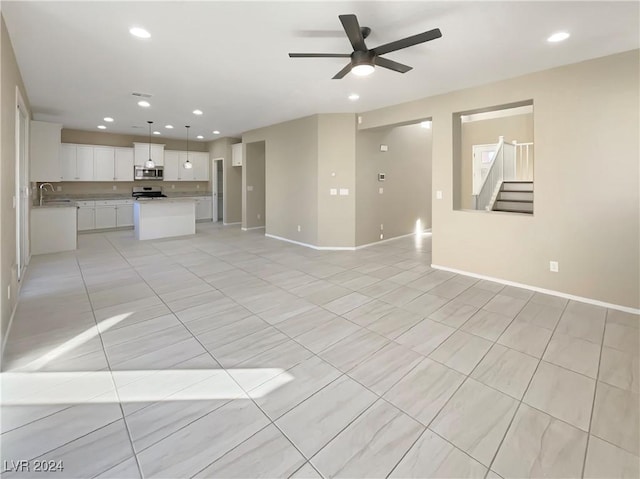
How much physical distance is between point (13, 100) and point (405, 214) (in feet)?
22.8

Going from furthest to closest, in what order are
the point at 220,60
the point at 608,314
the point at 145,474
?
the point at 220,60
the point at 608,314
the point at 145,474

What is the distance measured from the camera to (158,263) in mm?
5453

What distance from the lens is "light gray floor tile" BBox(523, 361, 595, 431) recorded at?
73.3 inches

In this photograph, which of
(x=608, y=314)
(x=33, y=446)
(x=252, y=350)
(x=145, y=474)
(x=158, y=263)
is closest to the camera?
(x=145, y=474)

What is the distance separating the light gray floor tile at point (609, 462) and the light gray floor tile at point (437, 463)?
527 millimetres

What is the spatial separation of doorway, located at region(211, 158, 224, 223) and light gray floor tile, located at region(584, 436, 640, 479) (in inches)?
423

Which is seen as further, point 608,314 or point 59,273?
point 59,273

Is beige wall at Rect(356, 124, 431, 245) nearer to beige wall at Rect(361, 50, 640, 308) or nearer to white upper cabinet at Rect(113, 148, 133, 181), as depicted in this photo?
beige wall at Rect(361, 50, 640, 308)

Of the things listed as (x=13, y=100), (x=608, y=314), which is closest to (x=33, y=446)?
(x=13, y=100)

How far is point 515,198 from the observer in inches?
235

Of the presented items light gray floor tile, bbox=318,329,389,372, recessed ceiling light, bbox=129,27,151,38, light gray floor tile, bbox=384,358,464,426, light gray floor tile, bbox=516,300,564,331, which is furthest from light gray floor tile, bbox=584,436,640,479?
recessed ceiling light, bbox=129,27,151,38

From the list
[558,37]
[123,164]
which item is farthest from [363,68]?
[123,164]

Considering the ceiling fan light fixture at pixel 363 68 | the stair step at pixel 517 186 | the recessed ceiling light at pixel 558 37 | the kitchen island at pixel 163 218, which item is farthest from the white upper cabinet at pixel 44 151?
the stair step at pixel 517 186

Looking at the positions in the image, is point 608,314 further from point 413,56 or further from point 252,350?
point 252,350
